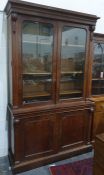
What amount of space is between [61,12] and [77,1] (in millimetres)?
798

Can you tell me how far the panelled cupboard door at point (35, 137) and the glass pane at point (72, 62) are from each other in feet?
1.57

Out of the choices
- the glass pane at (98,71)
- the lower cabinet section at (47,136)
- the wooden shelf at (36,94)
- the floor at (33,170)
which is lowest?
the floor at (33,170)

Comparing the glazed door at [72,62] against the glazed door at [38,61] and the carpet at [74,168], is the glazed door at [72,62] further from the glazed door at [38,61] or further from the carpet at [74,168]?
the carpet at [74,168]

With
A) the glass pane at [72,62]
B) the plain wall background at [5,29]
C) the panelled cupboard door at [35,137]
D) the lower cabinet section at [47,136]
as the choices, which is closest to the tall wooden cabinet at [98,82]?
the lower cabinet section at [47,136]

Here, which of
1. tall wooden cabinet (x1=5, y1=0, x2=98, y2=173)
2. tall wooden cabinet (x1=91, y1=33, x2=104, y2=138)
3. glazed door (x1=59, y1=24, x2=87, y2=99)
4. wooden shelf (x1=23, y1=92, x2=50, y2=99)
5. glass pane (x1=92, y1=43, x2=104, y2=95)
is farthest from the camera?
glass pane (x1=92, y1=43, x2=104, y2=95)

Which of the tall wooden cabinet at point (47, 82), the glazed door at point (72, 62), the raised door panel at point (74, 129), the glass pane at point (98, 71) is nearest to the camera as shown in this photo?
the tall wooden cabinet at point (47, 82)

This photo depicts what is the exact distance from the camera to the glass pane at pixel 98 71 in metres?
3.07

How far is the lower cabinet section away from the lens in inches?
90.3

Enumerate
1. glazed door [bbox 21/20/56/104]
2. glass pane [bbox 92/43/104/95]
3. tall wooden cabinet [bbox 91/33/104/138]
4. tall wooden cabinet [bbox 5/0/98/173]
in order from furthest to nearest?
1. glass pane [bbox 92/43/104/95]
2. tall wooden cabinet [bbox 91/33/104/138]
3. glazed door [bbox 21/20/56/104]
4. tall wooden cabinet [bbox 5/0/98/173]

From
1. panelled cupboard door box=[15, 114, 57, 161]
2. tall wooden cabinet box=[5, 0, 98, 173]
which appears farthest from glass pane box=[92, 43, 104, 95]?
panelled cupboard door box=[15, 114, 57, 161]

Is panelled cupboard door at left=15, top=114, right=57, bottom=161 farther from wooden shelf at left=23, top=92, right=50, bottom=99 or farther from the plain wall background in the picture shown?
the plain wall background

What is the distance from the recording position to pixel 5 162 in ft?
8.40

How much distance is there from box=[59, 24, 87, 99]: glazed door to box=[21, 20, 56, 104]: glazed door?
172 millimetres

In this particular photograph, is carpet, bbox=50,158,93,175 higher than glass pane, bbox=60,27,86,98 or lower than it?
lower
